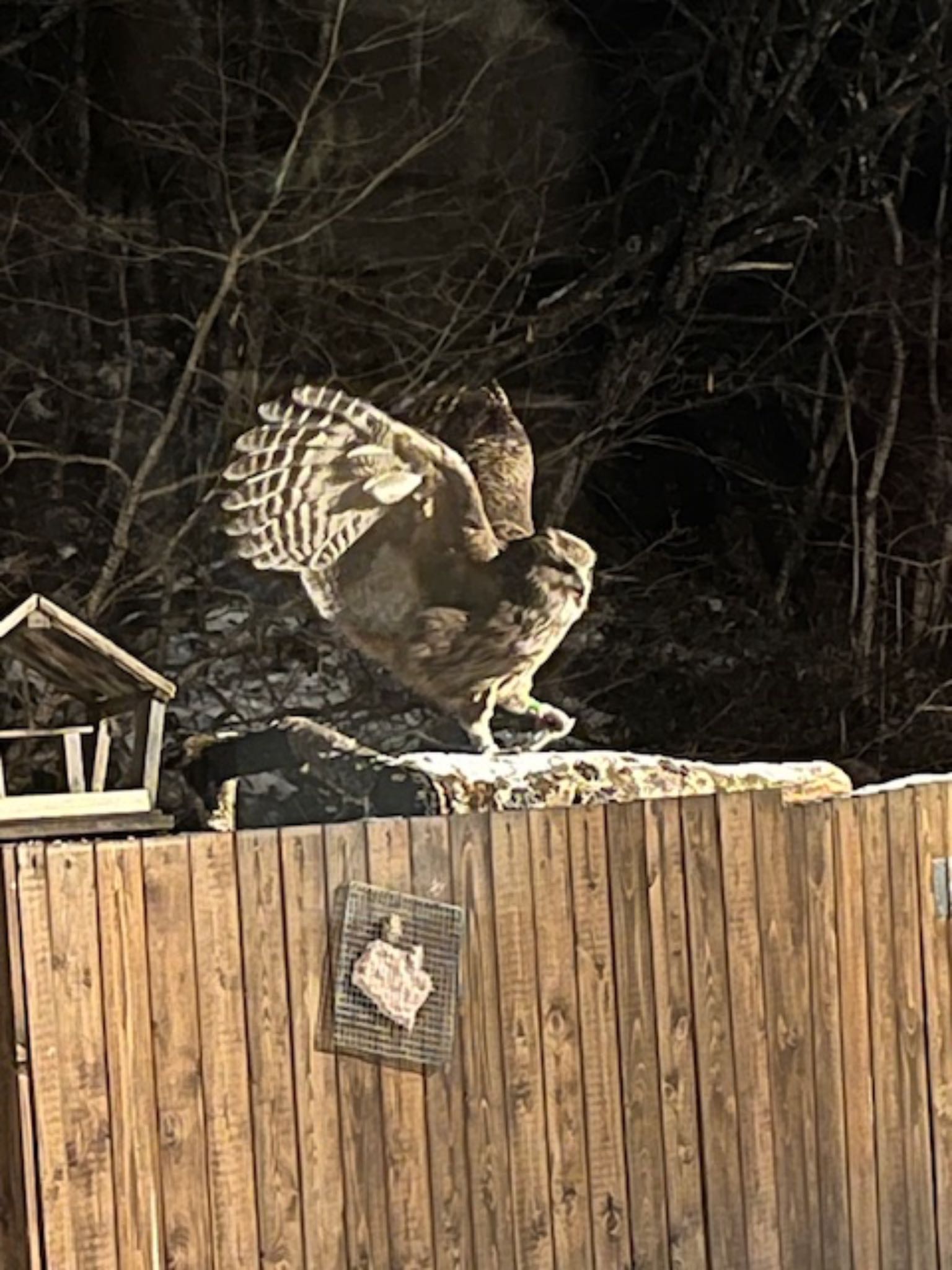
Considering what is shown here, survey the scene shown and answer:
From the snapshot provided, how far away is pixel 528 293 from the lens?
3.30 metres

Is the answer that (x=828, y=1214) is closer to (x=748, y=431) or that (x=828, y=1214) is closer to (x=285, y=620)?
(x=285, y=620)

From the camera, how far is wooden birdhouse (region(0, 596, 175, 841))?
2.04 m

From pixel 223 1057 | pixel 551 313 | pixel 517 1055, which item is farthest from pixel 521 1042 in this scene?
pixel 551 313

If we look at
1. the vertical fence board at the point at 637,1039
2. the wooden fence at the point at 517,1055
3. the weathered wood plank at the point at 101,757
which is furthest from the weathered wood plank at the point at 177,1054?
the vertical fence board at the point at 637,1039

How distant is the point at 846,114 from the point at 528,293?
2.58 ft

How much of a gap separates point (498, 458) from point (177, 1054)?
1092 mm

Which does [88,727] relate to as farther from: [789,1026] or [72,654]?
[789,1026]

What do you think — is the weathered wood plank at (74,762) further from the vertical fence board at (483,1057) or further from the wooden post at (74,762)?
the vertical fence board at (483,1057)

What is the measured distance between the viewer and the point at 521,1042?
196 cm

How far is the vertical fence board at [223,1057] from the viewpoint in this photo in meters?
1.79

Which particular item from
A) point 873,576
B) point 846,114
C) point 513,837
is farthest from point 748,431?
point 513,837

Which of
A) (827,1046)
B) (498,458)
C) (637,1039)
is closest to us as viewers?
(637,1039)

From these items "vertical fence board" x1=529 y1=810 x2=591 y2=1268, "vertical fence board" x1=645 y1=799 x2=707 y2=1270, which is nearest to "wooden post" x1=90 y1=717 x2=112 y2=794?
"vertical fence board" x1=529 y1=810 x2=591 y2=1268

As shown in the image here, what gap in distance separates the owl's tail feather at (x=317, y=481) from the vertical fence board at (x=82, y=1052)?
2.39 ft
